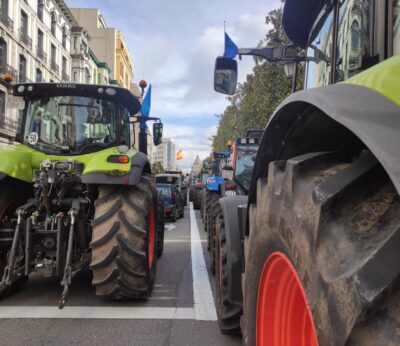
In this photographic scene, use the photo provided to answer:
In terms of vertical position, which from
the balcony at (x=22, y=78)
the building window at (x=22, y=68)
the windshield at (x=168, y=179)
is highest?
the building window at (x=22, y=68)

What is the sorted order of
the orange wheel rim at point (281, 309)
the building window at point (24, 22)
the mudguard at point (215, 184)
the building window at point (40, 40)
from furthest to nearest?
the building window at point (40, 40) → the building window at point (24, 22) → the mudguard at point (215, 184) → the orange wheel rim at point (281, 309)

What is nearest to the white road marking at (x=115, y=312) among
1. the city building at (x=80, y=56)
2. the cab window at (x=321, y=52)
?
the cab window at (x=321, y=52)

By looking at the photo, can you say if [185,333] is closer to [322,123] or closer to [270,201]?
[270,201]

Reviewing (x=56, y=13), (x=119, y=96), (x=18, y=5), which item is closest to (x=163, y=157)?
(x=56, y=13)

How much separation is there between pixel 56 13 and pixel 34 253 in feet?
148

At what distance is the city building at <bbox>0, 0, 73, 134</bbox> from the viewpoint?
105 feet

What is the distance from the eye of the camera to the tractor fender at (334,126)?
1.13m

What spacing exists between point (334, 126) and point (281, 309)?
35.0 inches

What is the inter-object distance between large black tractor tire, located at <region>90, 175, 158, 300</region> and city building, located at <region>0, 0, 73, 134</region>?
26597 mm

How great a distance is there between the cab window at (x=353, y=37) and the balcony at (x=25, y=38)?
3750 cm

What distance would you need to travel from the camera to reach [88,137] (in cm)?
538

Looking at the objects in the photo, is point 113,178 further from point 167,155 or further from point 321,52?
point 167,155

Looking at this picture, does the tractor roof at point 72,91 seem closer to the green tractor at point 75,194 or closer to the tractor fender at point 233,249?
the green tractor at point 75,194

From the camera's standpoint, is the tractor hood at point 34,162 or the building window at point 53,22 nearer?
the tractor hood at point 34,162
